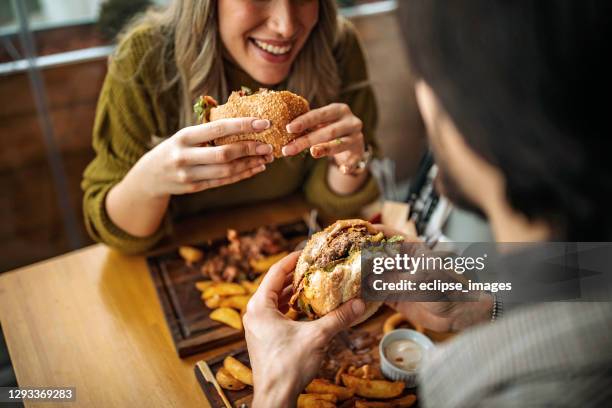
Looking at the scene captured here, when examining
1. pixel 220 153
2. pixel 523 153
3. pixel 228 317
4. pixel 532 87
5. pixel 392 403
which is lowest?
pixel 392 403

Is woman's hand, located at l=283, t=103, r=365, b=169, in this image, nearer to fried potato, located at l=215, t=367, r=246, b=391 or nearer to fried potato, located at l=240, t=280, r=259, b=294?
fried potato, located at l=240, t=280, r=259, b=294

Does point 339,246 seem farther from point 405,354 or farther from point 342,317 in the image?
point 405,354

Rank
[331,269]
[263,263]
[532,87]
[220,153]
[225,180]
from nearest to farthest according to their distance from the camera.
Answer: [532,87] < [331,269] < [220,153] < [225,180] < [263,263]

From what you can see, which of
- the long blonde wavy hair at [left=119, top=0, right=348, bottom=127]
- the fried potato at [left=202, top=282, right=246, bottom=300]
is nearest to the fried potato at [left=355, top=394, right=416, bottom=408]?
the fried potato at [left=202, top=282, right=246, bottom=300]

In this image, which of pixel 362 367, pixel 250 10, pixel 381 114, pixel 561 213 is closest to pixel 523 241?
pixel 561 213

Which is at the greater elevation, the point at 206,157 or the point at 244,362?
the point at 206,157

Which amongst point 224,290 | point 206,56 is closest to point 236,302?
point 224,290

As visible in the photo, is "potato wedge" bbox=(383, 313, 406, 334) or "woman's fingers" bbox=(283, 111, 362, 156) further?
"potato wedge" bbox=(383, 313, 406, 334)
